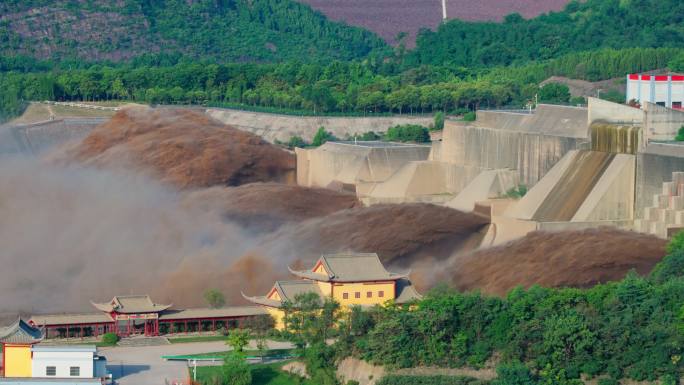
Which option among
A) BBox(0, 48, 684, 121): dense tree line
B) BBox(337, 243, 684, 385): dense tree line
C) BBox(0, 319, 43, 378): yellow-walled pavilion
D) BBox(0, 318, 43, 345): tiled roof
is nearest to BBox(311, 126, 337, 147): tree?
BBox(0, 48, 684, 121): dense tree line

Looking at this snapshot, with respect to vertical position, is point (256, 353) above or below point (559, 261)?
below

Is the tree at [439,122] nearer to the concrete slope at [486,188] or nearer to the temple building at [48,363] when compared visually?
the concrete slope at [486,188]

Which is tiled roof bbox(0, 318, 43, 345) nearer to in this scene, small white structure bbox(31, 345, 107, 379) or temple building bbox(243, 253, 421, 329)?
small white structure bbox(31, 345, 107, 379)

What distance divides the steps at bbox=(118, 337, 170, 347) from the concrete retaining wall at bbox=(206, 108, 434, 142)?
2038 inches

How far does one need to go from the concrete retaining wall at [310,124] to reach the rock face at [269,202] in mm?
25706

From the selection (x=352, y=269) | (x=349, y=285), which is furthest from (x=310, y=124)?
(x=349, y=285)

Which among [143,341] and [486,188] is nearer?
[143,341]

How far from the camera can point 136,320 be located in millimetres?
76000

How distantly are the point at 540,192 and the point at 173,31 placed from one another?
310ft

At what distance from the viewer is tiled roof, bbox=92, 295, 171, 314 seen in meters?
75.9

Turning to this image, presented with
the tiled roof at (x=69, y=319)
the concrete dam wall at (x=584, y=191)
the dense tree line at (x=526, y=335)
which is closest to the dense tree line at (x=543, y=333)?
the dense tree line at (x=526, y=335)

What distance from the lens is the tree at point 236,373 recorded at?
6619 centimetres

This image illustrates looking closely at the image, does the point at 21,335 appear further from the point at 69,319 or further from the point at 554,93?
the point at 554,93

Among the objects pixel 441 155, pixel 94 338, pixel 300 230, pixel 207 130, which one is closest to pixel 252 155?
pixel 207 130
